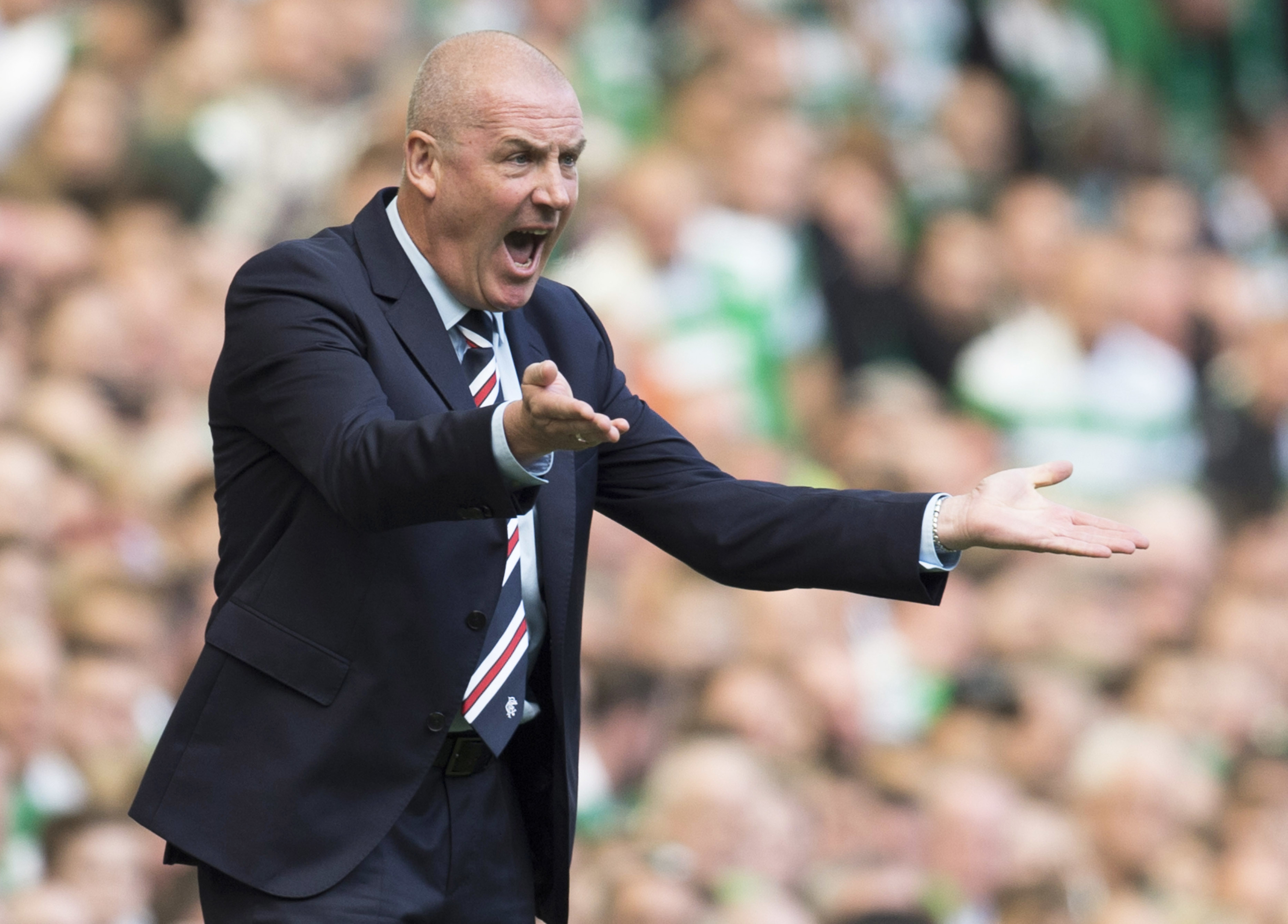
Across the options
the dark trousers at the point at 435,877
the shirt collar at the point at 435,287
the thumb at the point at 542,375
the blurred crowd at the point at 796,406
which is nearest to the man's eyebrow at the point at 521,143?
the shirt collar at the point at 435,287

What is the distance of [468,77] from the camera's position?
2.11m

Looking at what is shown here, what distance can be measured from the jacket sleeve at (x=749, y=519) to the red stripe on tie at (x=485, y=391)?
0.73 feet

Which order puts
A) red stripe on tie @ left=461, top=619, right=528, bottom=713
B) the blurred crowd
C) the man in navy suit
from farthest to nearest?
the blurred crowd, red stripe on tie @ left=461, top=619, right=528, bottom=713, the man in navy suit

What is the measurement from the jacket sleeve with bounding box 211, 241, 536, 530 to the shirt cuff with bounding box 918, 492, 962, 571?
20.6 inches

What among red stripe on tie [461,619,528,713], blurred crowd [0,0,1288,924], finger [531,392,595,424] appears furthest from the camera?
blurred crowd [0,0,1288,924]

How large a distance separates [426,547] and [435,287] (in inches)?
12.8

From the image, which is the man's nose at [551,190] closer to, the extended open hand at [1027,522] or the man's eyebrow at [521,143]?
the man's eyebrow at [521,143]

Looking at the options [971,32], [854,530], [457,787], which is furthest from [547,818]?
[971,32]

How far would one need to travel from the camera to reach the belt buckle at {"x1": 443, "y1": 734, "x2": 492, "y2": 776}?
6.77 feet

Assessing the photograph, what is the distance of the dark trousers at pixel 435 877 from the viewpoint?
1965 millimetres

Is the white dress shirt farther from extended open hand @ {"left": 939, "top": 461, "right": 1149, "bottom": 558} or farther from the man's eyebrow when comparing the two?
the man's eyebrow

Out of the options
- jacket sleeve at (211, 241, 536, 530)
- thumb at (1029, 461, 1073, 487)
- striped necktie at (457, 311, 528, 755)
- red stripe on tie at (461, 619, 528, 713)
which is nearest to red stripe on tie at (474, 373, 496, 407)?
striped necktie at (457, 311, 528, 755)

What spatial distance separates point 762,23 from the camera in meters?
5.73

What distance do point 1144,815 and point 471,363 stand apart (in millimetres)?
3283
